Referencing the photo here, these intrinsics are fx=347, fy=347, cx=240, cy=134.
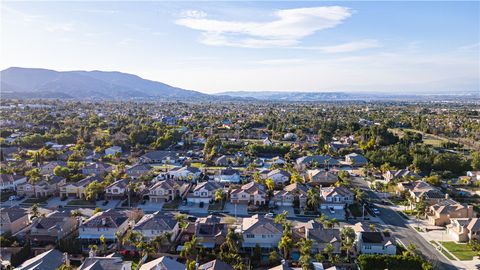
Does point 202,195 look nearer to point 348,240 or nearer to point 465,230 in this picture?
point 348,240

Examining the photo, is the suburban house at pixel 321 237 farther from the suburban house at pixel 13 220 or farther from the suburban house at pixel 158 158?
the suburban house at pixel 158 158

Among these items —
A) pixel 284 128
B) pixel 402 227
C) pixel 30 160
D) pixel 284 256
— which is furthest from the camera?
pixel 284 128

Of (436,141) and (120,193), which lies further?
(436,141)

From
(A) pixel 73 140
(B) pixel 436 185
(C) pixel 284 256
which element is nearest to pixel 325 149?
(B) pixel 436 185

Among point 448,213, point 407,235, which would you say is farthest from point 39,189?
point 448,213

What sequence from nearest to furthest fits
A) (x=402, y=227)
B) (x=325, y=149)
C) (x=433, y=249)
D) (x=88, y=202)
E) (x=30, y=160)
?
(x=433, y=249) → (x=402, y=227) → (x=88, y=202) → (x=30, y=160) → (x=325, y=149)

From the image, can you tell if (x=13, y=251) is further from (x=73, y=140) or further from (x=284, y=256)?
(x=73, y=140)

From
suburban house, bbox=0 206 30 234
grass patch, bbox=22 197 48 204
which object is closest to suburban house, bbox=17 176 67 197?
grass patch, bbox=22 197 48 204
